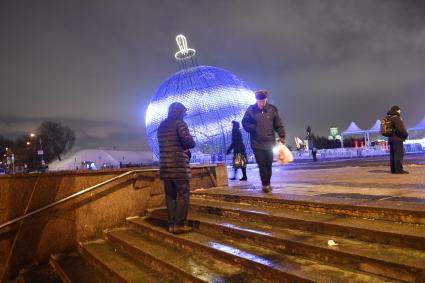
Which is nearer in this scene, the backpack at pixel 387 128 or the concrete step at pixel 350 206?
the concrete step at pixel 350 206

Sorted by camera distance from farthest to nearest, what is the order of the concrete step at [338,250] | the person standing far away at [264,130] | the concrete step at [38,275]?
the person standing far away at [264,130] → the concrete step at [38,275] → the concrete step at [338,250]

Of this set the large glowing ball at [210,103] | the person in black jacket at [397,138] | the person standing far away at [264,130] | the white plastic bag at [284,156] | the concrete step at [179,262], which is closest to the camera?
the concrete step at [179,262]

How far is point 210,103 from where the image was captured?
27.4m

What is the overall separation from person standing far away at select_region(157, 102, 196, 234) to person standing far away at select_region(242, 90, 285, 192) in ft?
5.06

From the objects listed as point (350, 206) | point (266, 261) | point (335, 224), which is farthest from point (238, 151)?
point (266, 261)

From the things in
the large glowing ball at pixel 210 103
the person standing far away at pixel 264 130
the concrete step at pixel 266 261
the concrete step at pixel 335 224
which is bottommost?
the concrete step at pixel 266 261

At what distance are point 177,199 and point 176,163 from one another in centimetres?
53

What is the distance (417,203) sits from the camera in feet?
13.5

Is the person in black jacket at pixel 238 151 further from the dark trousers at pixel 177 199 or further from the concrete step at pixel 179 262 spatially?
the dark trousers at pixel 177 199

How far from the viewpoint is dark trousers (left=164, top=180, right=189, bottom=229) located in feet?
17.2

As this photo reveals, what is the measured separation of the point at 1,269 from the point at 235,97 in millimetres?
23308

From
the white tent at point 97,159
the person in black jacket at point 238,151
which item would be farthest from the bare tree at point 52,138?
the person in black jacket at point 238,151

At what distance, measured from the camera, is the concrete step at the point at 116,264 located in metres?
4.38

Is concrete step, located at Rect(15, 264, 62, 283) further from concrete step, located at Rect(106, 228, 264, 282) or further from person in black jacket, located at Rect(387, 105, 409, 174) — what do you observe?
person in black jacket, located at Rect(387, 105, 409, 174)
